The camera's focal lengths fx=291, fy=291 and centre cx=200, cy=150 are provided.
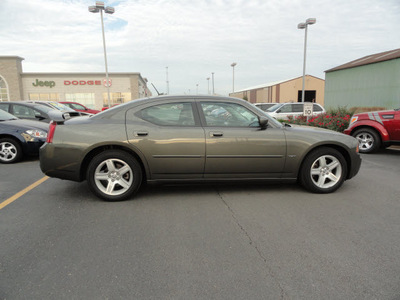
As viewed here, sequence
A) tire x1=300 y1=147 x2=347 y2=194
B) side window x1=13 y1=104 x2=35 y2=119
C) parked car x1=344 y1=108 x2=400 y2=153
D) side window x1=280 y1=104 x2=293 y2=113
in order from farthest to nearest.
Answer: side window x1=280 y1=104 x2=293 y2=113
side window x1=13 y1=104 x2=35 y2=119
parked car x1=344 y1=108 x2=400 y2=153
tire x1=300 y1=147 x2=347 y2=194

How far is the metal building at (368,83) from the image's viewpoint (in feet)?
65.3

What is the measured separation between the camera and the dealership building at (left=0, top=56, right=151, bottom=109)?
123ft

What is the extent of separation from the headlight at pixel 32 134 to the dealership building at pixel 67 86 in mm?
33190

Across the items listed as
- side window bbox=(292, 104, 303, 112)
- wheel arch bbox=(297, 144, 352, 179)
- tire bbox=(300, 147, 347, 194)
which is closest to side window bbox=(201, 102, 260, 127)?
wheel arch bbox=(297, 144, 352, 179)

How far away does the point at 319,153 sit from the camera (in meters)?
4.35

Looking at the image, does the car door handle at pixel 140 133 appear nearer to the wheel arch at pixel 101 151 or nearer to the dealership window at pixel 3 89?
the wheel arch at pixel 101 151

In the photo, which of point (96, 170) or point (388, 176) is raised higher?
point (96, 170)

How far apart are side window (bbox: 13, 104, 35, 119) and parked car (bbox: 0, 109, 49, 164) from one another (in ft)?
7.67

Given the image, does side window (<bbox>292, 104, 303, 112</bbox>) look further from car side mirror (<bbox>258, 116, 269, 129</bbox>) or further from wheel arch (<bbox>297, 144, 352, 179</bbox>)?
car side mirror (<bbox>258, 116, 269, 129</bbox>)

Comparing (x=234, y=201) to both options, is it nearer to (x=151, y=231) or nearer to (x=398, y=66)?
(x=151, y=231)

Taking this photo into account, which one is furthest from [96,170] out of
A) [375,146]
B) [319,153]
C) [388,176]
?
→ [375,146]

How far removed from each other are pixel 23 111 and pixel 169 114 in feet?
23.0

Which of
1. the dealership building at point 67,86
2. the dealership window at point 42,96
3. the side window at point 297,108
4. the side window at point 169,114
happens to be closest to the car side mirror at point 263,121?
the side window at point 169,114

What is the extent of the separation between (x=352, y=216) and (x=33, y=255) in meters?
3.48
